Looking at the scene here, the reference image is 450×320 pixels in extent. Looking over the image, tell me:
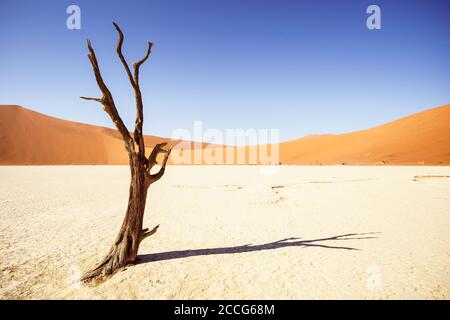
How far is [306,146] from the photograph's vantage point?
83.5 meters

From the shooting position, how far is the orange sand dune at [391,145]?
1689 inches

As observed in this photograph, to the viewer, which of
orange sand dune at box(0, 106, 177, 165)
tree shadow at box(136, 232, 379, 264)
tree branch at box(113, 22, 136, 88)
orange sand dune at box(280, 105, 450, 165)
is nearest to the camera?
tree branch at box(113, 22, 136, 88)

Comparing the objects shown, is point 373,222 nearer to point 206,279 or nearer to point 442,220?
point 442,220

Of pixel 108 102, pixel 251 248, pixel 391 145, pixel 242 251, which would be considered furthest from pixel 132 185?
pixel 391 145

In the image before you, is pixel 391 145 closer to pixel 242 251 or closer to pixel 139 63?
pixel 242 251

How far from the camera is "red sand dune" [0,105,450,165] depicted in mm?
47094

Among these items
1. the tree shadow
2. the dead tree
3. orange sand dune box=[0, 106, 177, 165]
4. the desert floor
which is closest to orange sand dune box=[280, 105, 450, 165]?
the desert floor

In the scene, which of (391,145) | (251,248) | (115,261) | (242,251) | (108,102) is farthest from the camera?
(391,145)

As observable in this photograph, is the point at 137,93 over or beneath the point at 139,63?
beneath

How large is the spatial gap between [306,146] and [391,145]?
3043 centimetres

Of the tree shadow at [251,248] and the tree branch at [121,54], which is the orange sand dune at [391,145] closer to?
the tree shadow at [251,248]

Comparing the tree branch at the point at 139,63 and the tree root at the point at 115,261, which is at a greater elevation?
the tree branch at the point at 139,63

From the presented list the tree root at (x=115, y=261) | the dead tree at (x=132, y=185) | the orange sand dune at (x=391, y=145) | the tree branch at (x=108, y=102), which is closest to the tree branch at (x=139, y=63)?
the dead tree at (x=132, y=185)

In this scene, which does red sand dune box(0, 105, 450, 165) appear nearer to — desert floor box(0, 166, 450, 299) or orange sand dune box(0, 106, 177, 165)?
orange sand dune box(0, 106, 177, 165)
